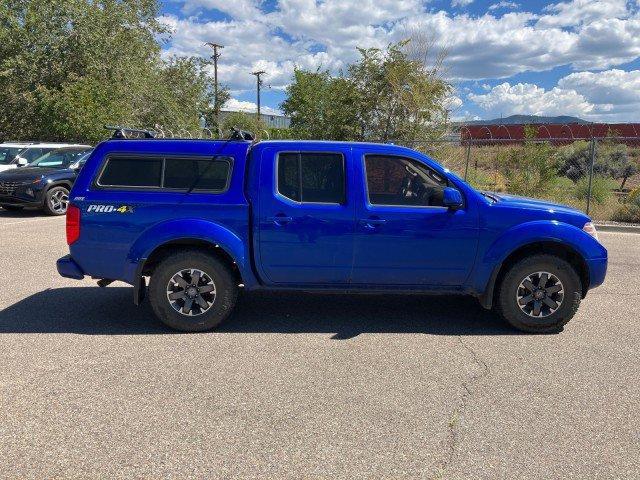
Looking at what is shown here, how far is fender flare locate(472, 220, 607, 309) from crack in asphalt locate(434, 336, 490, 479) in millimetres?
627

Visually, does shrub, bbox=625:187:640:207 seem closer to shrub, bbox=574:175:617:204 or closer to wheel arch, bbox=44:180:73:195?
shrub, bbox=574:175:617:204

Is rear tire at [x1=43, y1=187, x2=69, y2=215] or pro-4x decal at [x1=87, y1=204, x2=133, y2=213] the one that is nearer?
pro-4x decal at [x1=87, y1=204, x2=133, y2=213]

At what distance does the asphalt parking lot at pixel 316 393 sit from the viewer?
2.98 m

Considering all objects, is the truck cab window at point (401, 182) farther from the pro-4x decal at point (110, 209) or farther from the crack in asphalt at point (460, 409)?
the pro-4x decal at point (110, 209)

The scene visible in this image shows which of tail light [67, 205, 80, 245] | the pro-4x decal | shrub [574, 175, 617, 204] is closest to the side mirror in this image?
the pro-4x decal

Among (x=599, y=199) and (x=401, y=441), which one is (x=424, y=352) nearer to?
(x=401, y=441)

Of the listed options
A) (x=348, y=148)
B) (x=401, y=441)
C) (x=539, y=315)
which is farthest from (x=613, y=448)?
(x=348, y=148)

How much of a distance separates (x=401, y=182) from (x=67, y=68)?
20.5 metres

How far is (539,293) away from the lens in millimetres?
5098

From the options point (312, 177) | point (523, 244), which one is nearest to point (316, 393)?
point (312, 177)

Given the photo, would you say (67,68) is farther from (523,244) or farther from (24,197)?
(523,244)

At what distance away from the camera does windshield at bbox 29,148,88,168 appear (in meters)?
13.8

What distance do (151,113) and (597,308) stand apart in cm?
2378

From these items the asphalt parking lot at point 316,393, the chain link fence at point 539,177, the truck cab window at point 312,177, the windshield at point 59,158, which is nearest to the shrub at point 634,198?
the chain link fence at point 539,177
